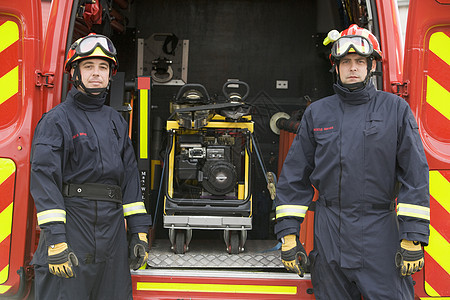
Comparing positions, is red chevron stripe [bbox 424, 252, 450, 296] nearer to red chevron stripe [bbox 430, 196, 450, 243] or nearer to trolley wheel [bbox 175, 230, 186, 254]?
red chevron stripe [bbox 430, 196, 450, 243]

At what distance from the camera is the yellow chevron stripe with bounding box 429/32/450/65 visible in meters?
2.47

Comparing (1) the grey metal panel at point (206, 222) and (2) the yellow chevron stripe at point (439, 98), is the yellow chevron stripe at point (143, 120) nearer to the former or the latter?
(1) the grey metal panel at point (206, 222)

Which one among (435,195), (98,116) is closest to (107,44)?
(98,116)

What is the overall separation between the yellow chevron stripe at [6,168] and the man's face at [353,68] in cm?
185

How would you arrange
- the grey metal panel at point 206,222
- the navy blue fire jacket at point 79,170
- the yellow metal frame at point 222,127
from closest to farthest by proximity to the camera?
1. the navy blue fire jacket at point 79,170
2. the grey metal panel at point 206,222
3. the yellow metal frame at point 222,127

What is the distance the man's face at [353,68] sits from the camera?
2.32 meters

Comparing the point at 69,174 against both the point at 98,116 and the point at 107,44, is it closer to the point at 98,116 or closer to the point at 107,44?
the point at 98,116

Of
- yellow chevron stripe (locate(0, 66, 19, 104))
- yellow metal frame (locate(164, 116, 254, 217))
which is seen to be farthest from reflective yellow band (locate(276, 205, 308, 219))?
yellow chevron stripe (locate(0, 66, 19, 104))

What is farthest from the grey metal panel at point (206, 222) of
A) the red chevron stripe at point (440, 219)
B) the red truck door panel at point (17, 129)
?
the red chevron stripe at point (440, 219)

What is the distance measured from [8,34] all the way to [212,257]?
2.02 meters

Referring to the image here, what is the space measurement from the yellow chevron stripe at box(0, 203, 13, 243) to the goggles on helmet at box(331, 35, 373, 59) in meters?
1.94

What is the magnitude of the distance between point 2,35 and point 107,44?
1.90 feet

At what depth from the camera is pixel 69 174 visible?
2316 mm

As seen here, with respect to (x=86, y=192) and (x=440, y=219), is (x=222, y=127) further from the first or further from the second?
(x=440, y=219)
